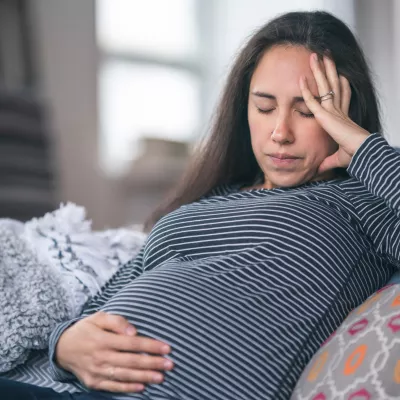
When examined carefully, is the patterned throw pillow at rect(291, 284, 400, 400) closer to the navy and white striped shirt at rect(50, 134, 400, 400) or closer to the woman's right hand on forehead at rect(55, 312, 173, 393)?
the navy and white striped shirt at rect(50, 134, 400, 400)

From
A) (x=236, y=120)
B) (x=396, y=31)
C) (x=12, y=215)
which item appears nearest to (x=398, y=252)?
(x=236, y=120)

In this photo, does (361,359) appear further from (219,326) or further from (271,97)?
(271,97)

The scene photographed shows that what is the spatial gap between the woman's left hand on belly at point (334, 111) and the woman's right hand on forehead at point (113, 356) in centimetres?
49

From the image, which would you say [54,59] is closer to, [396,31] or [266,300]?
[396,31]

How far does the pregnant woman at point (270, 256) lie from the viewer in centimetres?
103

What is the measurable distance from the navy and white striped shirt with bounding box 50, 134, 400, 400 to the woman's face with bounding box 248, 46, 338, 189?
2.3 inches

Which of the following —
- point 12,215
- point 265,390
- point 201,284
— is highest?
point 201,284

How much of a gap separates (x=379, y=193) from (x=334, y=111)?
0.67ft

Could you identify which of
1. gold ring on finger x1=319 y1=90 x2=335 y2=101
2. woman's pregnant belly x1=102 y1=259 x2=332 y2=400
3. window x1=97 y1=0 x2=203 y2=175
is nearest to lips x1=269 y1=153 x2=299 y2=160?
gold ring on finger x1=319 y1=90 x2=335 y2=101

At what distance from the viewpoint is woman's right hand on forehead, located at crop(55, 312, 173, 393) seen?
1.02m

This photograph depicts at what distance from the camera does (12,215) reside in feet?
12.0

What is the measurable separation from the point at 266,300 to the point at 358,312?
0.14 m

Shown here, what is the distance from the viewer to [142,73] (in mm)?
4809

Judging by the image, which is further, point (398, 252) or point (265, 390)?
point (398, 252)
